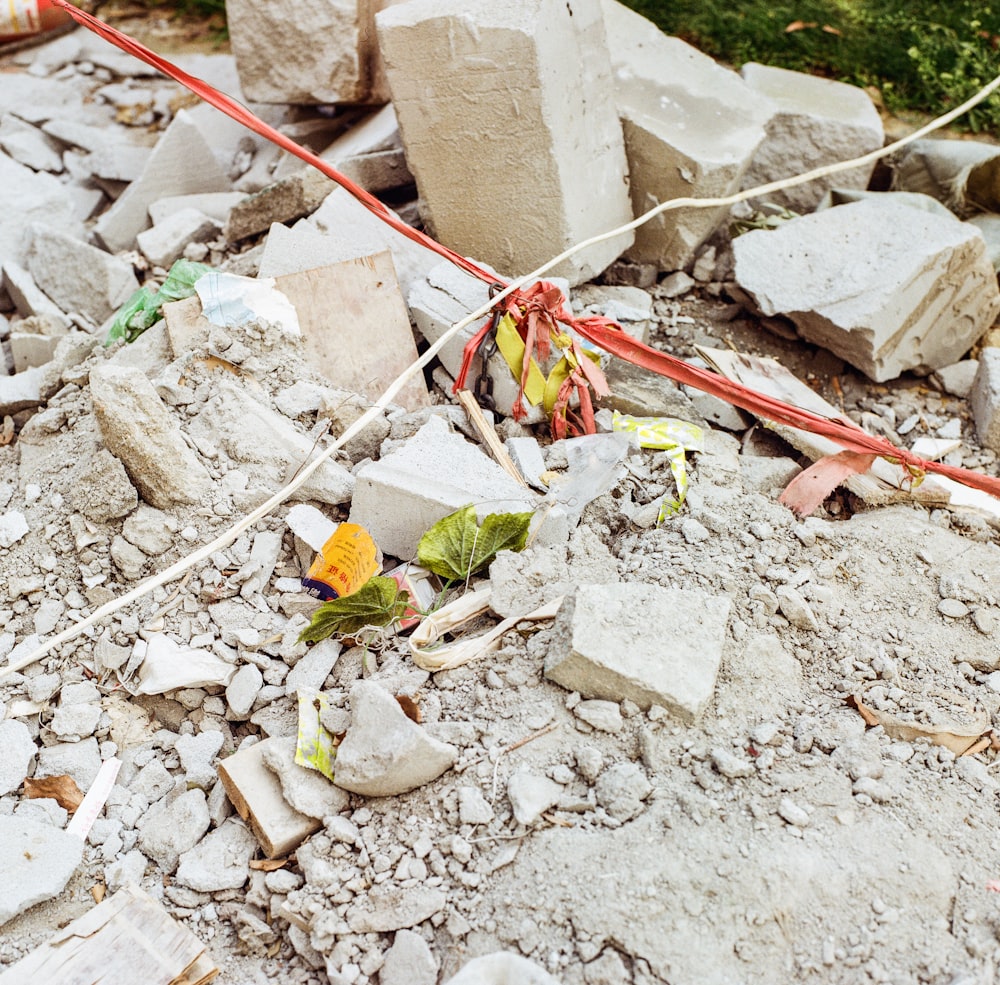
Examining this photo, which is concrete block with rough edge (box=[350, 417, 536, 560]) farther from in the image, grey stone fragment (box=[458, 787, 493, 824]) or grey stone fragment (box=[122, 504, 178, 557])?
grey stone fragment (box=[458, 787, 493, 824])

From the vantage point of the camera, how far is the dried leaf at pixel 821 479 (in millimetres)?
2752

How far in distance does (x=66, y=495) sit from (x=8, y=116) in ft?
10.4

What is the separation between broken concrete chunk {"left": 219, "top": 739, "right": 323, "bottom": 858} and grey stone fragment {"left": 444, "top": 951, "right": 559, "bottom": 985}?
1.61 ft

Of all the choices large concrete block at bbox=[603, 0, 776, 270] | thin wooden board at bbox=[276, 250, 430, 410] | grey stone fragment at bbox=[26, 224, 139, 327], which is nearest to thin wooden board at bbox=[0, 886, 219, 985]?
thin wooden board at bbox=[276, 250, 430, 410]

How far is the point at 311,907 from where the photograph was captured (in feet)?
6.24

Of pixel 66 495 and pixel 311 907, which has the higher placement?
pixel 66 495

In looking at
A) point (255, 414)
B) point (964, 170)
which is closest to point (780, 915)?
point (255, 414)

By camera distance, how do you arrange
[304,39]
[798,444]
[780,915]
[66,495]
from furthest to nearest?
[304,39] → [798,444] → [66,495] → [780,915]

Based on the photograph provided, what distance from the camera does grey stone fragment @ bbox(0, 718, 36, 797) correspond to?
87.0 inches

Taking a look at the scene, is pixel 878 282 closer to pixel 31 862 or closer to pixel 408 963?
pixel 408 963

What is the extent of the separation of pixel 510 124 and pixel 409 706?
200cm

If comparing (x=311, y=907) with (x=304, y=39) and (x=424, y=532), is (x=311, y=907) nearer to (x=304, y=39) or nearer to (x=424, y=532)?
(x=424, y=532)

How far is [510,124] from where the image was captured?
10.4ft

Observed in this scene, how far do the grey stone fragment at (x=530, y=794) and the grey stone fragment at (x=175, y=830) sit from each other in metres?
0.70
